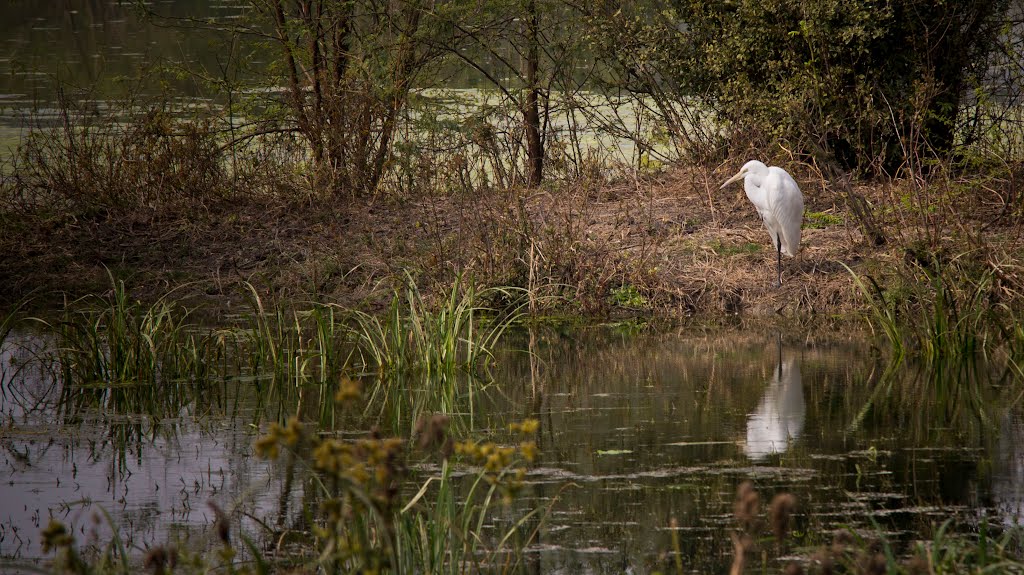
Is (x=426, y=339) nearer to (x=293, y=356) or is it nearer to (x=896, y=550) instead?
(x=293, y=356)

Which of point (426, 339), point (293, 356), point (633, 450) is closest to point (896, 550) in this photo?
point (633, 450)

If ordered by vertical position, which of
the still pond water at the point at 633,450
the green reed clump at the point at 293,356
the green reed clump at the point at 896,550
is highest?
the green reed clump at the point at 293,356

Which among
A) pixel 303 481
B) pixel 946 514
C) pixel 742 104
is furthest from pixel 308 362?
pixel 742 104

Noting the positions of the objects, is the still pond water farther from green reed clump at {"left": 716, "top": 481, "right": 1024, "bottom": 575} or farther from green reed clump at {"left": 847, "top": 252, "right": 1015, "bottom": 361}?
green reed clump at {"left": 847, "top": 252, "right": 1015, "bottom": 361}

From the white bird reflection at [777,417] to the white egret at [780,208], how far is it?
8.34 feet

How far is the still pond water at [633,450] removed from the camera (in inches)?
185

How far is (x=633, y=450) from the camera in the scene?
5.83 m

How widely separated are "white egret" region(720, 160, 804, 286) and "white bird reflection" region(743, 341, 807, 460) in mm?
2542

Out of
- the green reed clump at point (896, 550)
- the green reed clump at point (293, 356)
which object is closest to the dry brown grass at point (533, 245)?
the green reed clump at point (293, 356)

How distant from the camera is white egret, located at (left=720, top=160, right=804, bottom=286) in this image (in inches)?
396

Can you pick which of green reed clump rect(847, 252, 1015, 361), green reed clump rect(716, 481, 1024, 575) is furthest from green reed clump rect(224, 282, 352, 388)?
green reed clump rect(716, 481, 1024, 575)

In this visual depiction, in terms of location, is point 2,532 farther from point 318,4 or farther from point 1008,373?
point 318,4

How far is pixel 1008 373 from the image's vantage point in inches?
289

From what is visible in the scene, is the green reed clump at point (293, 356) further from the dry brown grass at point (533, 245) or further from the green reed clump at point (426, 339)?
the dry brown grass at point (533, 245)
